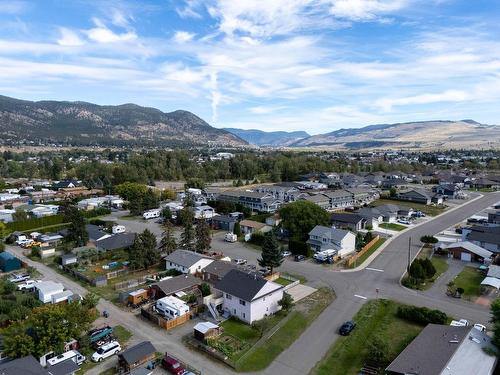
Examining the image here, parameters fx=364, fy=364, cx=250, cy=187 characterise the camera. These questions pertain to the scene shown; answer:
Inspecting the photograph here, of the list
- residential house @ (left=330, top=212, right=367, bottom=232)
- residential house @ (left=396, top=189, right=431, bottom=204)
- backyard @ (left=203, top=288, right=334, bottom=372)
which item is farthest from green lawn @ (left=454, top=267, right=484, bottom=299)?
residential house @ (left=396, top=189, right=431, bottom=204)

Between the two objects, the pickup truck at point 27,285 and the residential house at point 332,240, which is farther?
the residential house at point 332,240

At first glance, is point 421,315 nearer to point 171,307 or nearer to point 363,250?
point 363,250

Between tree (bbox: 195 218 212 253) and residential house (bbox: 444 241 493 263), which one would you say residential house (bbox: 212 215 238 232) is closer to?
tree (bbox: 195 218 212 253)

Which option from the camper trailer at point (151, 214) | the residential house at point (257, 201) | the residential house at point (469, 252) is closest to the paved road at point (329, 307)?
the residential house at point (469, 252)

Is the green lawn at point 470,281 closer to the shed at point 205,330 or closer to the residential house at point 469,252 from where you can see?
the residential house at point 469,252

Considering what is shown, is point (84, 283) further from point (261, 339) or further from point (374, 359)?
point (374, 359)

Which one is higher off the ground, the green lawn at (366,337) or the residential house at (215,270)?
the residential house at (215,270)
